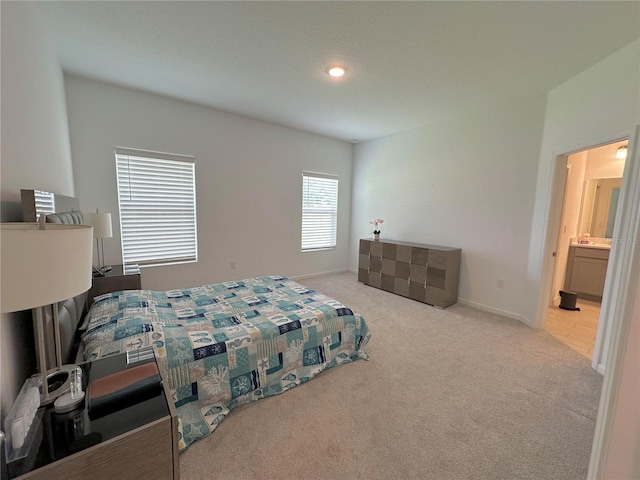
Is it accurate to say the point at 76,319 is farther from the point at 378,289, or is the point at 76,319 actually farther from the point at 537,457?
the point at 378,289

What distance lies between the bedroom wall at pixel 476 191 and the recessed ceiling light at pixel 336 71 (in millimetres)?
2082

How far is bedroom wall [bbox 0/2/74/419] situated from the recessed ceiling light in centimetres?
212

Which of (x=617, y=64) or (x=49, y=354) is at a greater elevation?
(x=617, y=64)

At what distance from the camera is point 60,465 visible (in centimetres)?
81

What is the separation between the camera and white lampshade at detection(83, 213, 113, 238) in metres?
2.47

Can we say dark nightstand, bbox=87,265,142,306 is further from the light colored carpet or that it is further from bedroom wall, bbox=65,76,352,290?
the light colored carpet

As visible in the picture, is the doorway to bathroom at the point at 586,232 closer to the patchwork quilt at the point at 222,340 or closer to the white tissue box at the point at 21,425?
the patchwork quilt at the point at 222,340

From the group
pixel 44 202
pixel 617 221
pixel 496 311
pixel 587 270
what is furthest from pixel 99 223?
pixel 587 270

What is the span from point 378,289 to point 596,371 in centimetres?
263

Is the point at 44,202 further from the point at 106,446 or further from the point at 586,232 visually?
the point at 586,232

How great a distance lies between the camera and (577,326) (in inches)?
127

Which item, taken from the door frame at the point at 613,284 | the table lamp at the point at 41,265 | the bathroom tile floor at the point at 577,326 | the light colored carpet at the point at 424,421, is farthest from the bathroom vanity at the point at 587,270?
the table lamp at the point at 41,265

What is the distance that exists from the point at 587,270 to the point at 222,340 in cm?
512

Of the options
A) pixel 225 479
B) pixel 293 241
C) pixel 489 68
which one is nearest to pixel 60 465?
pixel 225 479
